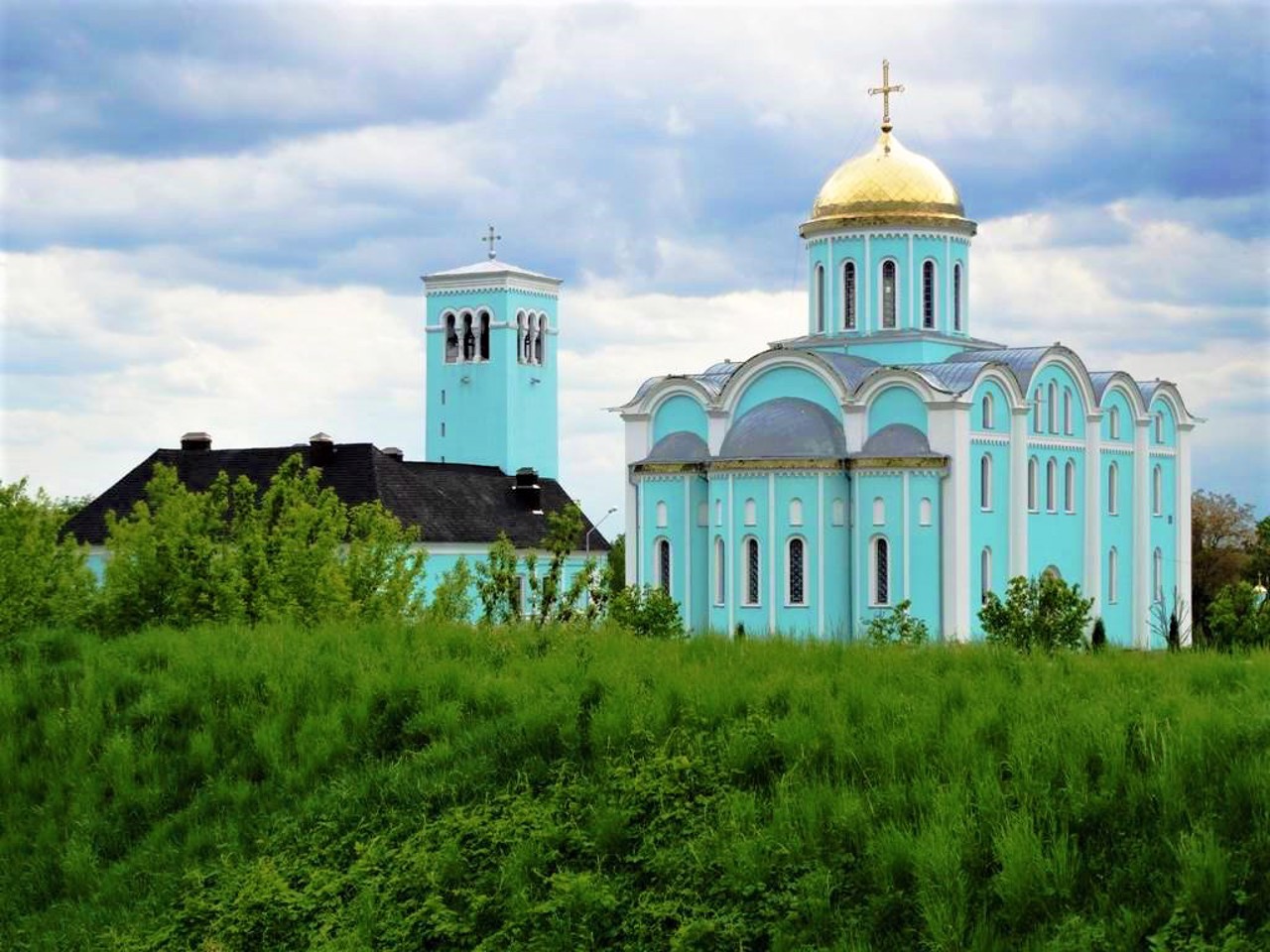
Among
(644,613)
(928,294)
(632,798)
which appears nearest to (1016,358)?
(928,294)

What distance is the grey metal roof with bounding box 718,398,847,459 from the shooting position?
3828cm

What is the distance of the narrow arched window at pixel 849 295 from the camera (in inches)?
1677

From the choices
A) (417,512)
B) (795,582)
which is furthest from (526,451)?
(795,582)

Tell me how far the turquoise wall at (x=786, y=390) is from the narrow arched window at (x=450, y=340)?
25.6 m

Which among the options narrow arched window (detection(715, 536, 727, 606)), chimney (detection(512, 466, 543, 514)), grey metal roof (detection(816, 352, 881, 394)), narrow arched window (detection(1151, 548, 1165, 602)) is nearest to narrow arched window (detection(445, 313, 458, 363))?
chimney (detection(512, 466, 543, 514))

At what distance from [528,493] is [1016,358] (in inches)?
705

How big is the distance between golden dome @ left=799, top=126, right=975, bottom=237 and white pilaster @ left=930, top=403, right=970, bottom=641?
5834 mm

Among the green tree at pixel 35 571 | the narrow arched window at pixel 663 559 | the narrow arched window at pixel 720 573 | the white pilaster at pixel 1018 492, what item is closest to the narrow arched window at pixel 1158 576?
the white pilaster at pixel 1018 492

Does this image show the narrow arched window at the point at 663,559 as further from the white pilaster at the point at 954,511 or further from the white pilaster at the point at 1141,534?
the white pilaster at the point at 1141,534

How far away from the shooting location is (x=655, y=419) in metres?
42.3

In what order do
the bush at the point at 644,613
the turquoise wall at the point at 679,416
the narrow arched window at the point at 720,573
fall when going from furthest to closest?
the turquoise wall at the point at 679,416 → the narrow arched window at the point at 720,573 → the bush at the point at 644,613

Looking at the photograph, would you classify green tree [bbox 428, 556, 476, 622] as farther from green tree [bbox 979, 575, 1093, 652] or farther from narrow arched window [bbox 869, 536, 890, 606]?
narrow arched window [bbox 869, 536, 890, 606]

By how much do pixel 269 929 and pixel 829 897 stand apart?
3.39 metres

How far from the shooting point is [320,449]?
50.1 meters
